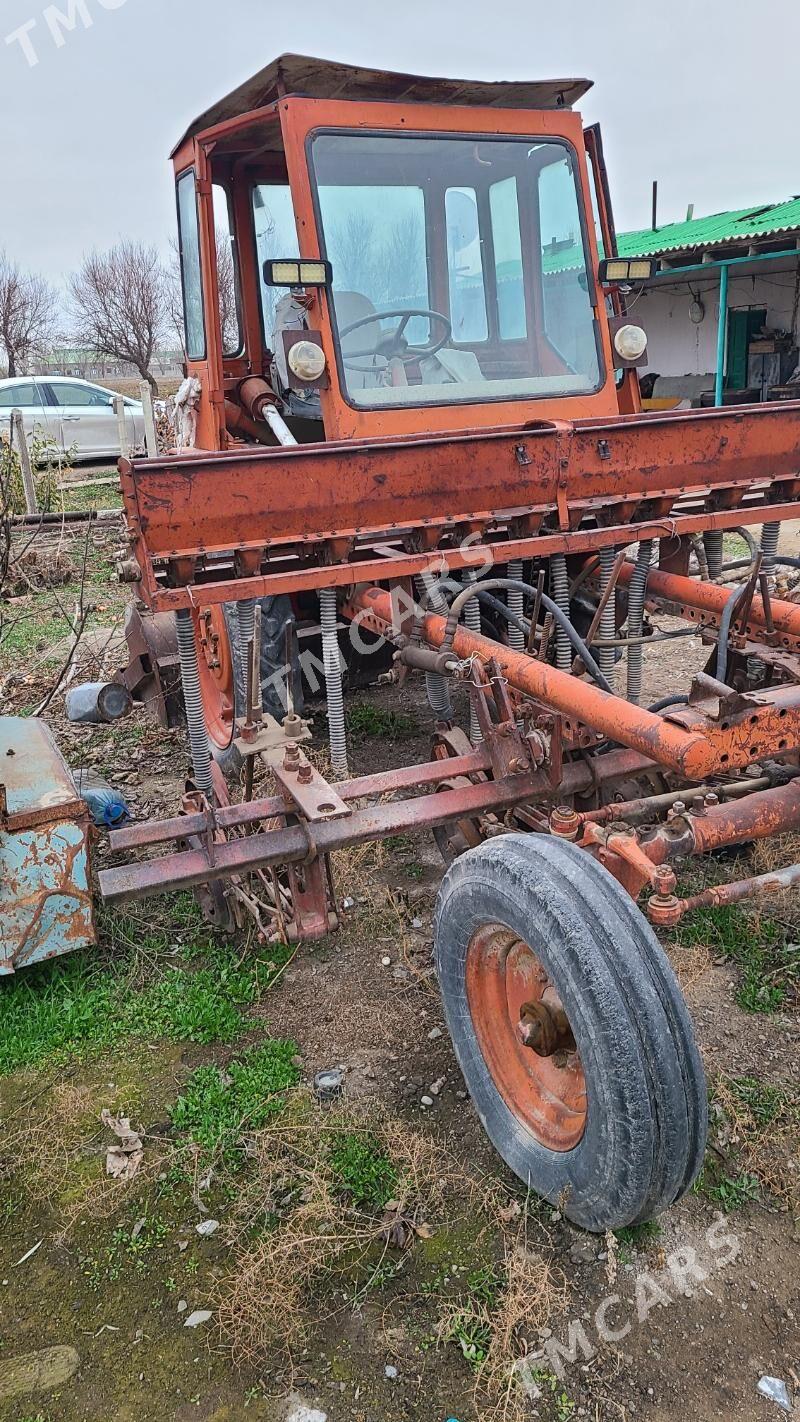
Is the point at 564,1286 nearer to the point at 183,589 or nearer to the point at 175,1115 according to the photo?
the point at 175,1115

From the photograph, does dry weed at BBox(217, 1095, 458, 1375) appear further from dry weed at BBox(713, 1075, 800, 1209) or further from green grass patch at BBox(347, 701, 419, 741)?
green grass patch at BBox(347, 701, 419, 741)

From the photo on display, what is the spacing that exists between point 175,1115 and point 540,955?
3.99 ft

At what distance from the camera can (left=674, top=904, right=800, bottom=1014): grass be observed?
116 inches

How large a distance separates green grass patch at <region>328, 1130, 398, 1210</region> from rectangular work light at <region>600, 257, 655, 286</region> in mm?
3430

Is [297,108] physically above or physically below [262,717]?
above

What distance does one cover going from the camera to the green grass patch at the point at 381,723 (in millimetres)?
5184

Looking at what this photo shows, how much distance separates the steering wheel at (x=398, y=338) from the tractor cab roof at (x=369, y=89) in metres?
0.75

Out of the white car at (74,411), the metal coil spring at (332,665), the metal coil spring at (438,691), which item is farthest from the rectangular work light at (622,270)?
the white car at (74,411)

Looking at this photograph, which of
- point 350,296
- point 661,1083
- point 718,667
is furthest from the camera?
point 350,296

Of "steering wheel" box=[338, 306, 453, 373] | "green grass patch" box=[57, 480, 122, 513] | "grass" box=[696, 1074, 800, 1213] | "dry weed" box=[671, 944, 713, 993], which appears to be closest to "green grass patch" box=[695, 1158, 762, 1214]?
"grass" box=[696, 1074, 800, 1213]

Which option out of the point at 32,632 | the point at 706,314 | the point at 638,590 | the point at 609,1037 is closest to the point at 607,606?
the point at 638,590

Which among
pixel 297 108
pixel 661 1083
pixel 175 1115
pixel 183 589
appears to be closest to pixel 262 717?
pixel 183 589

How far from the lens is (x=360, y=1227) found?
226 cm

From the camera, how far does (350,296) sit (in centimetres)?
374
